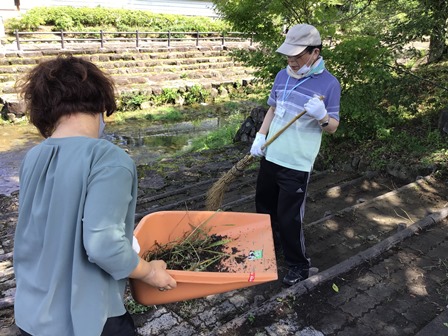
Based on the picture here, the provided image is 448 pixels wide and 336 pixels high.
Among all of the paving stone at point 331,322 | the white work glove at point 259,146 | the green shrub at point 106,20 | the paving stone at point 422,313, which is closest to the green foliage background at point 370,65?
the white work glove at point 259,146

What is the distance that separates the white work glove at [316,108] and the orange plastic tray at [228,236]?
806 mm

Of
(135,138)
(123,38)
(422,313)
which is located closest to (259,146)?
(422,313)

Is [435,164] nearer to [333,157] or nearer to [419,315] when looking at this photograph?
[333,157]

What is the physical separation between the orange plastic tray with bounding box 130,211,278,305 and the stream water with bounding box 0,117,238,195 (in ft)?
20.8

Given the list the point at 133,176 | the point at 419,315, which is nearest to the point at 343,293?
the point at 419,315

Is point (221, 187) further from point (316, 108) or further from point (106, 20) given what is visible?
point (106, 20)

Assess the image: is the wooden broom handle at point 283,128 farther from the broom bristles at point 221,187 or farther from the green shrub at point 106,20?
the green shrub at point 106,20

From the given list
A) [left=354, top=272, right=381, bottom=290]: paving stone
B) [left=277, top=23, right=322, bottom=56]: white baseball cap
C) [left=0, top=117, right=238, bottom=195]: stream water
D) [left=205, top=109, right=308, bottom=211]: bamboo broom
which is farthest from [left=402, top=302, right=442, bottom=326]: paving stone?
[left=0, top=117, right=238, bottom=195]: stream water

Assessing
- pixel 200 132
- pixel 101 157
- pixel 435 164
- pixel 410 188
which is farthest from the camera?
pixel 200 132

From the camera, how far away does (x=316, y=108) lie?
2.73 metres

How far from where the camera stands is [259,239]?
2758 millimetres

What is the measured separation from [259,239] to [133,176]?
143cm

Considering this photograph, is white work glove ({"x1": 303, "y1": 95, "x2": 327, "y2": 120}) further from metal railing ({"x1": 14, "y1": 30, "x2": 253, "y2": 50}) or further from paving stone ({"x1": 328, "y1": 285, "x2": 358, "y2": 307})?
metal railing ({"x1": 14, "y1": 30, "x2": 253, "y2": 50})

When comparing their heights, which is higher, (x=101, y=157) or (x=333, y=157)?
(x=101, y=157)
